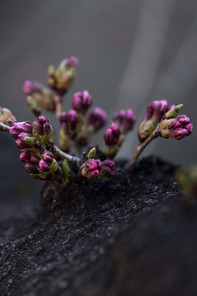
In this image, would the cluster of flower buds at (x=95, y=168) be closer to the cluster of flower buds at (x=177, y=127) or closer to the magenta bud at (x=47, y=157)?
the magenta bud at (x=47, y=157)

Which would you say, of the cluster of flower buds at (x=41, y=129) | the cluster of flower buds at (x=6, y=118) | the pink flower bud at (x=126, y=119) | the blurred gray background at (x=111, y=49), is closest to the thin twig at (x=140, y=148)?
the pink flower bud at (x=126, y=119)

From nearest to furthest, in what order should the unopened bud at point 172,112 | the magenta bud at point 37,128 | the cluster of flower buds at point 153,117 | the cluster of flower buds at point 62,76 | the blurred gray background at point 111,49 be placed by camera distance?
the magenta bud at point 37,128 < the unopened bud at point 172,112 < the cluster of flower buds at point 153,117 < the cluster of flower buds at point 62,76 < the blurred gray background at point 111,49

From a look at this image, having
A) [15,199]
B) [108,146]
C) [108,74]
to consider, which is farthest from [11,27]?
[108,146]

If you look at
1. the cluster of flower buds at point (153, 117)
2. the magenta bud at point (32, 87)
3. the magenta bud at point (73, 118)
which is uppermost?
the magenta bud at point (32, 87)

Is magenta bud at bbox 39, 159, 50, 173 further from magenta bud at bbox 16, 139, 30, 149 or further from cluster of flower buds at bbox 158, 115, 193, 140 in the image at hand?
cluster of flower buds at bbox 158, 115, 193, 140

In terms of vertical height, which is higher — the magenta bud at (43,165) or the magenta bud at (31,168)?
the magenta bud at (31,168)

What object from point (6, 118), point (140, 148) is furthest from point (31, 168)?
point (140, 148)
